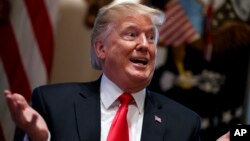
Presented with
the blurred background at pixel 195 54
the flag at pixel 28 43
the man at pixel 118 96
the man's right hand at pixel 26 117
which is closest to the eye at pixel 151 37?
the man at pixel 118 96

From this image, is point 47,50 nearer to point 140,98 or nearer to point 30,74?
point 30,74

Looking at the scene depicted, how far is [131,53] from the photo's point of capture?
1756mm

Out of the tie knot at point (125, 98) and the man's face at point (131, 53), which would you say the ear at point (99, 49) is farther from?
the tie knot at point (125, 98)

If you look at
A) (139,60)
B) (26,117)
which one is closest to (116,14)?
(139,60)

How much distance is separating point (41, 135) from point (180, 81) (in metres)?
1.90

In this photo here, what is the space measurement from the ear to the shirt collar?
84mm

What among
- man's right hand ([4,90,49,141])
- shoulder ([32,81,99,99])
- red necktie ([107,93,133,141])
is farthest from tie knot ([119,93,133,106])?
man's right hand ([4,90,49,141])

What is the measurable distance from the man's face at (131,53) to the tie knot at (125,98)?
2 cm

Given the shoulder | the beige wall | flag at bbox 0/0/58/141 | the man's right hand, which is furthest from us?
the beige wall

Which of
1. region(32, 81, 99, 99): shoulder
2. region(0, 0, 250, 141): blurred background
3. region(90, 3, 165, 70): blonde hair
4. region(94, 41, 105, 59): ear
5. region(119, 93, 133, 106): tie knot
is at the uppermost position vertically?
region(90, 3, 165, 70): blonde hair

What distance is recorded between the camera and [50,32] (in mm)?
2826

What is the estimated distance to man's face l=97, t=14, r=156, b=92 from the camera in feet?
5.73

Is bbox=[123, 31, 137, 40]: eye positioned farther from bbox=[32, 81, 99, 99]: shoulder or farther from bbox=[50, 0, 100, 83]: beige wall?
bbox=[50, 0, 100, 83]: beige wall

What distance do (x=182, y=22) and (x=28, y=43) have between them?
1.06 meters
